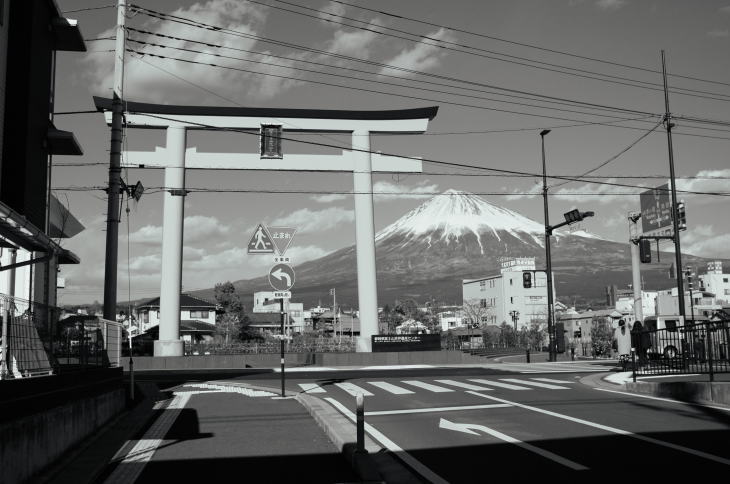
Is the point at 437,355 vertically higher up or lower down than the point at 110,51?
lower down

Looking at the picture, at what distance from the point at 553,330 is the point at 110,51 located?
27988mm

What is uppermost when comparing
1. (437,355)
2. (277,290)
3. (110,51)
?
(110,51)

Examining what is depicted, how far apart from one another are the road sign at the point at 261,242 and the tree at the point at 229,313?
6321 cm

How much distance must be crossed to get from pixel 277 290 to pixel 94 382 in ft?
16.5

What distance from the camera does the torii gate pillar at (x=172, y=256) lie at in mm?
34344

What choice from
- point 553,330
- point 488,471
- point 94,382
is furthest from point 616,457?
point 553,330

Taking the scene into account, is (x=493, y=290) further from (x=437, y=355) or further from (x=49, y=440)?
(x=49, y=440)

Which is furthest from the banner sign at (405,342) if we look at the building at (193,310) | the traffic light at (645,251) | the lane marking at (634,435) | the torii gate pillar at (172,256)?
the building at (193,310)

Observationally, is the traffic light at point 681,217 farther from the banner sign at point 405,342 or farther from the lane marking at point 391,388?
the lane marking at point 391,388

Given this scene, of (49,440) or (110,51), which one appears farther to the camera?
(110,51)

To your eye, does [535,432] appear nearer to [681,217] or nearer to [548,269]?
[681,217]

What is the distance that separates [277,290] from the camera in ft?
52.3

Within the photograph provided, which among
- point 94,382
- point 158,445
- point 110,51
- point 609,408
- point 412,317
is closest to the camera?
point 158,445

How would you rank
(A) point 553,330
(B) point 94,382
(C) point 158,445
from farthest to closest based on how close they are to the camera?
(A) point 553,330, (B) point 94,382, (C) point 158,445
